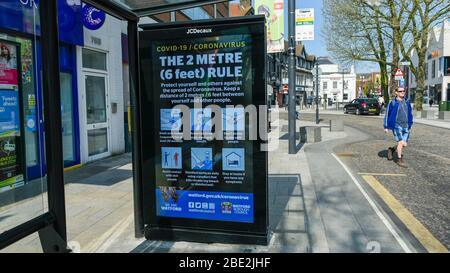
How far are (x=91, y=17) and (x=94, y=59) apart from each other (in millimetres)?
1081

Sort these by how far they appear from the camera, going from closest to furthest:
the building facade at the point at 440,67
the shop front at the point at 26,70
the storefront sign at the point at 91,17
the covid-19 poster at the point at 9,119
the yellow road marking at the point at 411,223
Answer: the yellow road marking at the point at 411,223 → the shop front at the point at 26,70 → the covid-19 poster at the point at 9,119 → the storefront sign at the point at 91,17 → the building facade at the point at 440,67

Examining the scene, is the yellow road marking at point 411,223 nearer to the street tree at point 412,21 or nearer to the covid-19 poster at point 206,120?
the covid-19 poster at point 206,120

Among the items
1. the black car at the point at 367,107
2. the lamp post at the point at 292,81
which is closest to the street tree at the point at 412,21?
the black car at the point at 367,107

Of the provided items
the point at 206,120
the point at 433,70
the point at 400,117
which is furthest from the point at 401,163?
the point at 433,70

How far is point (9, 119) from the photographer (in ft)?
19.1

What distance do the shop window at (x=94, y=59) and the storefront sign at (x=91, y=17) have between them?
0.60m

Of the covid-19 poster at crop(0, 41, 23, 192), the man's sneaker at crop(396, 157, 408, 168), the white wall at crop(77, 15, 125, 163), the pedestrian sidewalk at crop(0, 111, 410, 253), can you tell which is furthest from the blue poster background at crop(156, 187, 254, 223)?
the man's sneaker at crop(396, 157, 408, 168)

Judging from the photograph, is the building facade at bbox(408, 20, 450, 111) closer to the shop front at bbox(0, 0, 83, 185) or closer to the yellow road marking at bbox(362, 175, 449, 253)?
the yellow road marking at bbox(362, 175, 449, 253)

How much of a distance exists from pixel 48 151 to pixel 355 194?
4.84 meters

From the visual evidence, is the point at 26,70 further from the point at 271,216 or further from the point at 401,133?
the point at 401,133

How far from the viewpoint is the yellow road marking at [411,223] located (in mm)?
3994

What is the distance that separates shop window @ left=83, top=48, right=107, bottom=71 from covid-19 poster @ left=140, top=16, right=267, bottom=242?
19.1ft

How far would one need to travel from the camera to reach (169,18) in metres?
14.9
